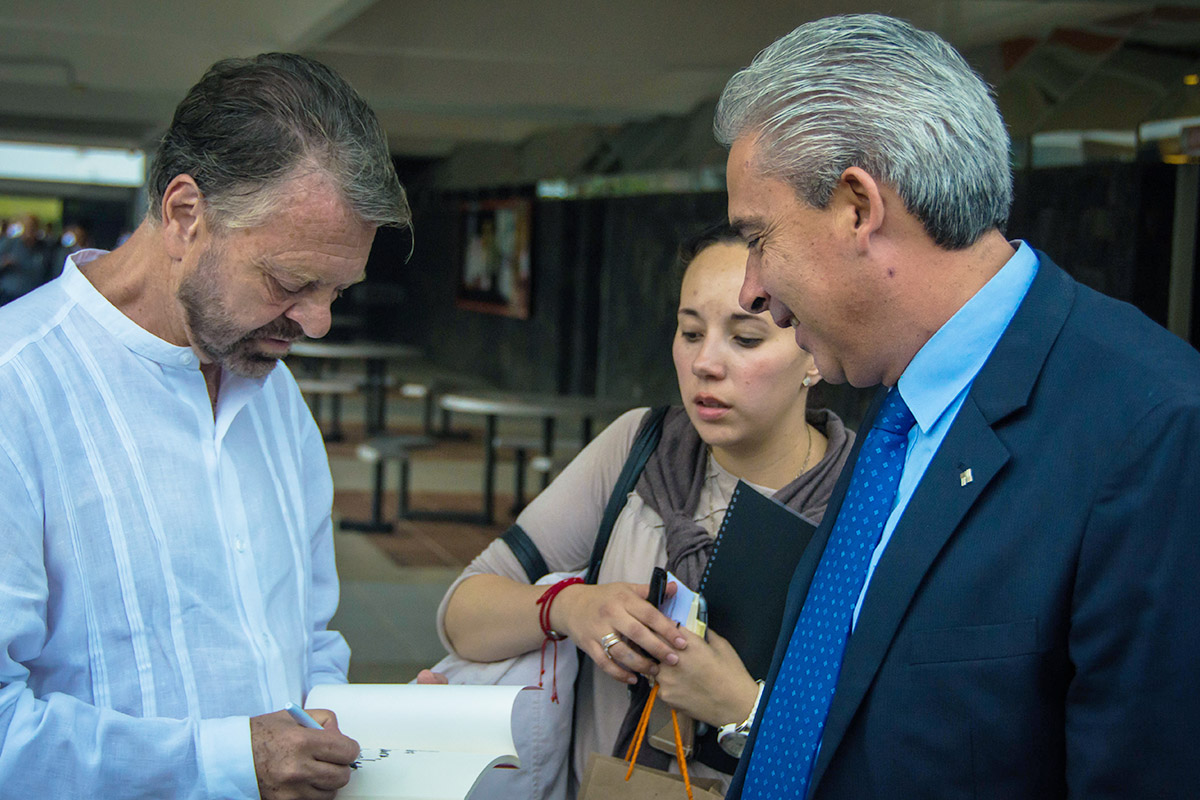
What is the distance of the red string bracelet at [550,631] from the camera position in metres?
1.80

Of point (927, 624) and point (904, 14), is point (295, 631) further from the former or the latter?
point (904, 14)

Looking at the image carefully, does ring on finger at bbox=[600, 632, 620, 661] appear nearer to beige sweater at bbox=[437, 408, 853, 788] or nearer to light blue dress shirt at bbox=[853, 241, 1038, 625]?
beige sweater at bbox=[437, 408, 853, 788]

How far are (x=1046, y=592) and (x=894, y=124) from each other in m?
0.48

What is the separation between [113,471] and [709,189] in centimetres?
718

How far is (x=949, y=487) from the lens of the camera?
3.55 ft

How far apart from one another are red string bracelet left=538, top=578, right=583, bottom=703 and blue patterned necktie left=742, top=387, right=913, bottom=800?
21.1 inches

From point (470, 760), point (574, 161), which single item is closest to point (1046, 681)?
point (470, 760)

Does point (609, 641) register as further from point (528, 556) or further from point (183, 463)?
point (183, 463)

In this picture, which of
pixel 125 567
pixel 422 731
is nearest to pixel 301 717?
pixel 422 731

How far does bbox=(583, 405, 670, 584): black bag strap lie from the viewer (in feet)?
6.19

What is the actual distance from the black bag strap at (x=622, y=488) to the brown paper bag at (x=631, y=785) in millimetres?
374

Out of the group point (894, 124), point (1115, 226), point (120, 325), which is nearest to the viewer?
point (894, 124)

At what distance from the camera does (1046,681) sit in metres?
1.01

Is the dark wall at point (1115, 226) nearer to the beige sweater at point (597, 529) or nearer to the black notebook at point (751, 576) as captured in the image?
the beige sweater at point (597, 529)
